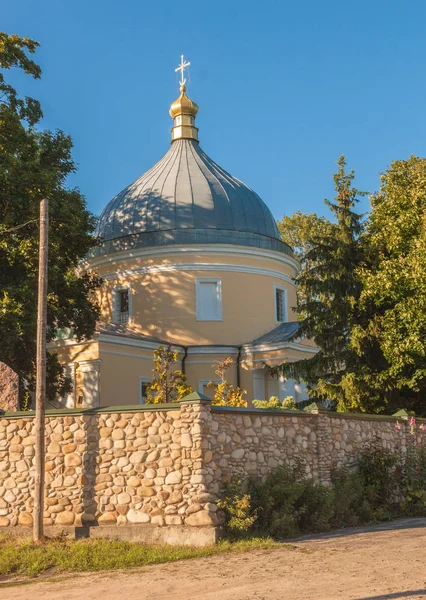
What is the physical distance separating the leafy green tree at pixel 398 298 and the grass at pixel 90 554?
931 centimetres

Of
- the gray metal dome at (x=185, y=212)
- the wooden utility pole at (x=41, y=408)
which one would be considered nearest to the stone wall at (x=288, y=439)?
the wooden utility pole at (x=41, y=408)

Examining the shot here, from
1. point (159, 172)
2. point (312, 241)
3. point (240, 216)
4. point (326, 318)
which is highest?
point (159, 172)

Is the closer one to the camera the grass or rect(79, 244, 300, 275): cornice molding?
the grass

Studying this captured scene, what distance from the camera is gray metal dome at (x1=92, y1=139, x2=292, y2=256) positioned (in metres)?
30.6

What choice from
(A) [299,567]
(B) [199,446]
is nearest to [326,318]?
(B) [199,446]

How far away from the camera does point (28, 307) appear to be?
1944 cm

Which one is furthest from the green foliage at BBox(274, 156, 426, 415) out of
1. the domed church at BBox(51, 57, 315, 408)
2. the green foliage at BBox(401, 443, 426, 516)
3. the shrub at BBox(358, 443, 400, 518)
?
the domed church at BBox(51, 57, 315, 408)

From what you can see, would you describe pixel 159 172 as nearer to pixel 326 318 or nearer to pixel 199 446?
pixel 326 318

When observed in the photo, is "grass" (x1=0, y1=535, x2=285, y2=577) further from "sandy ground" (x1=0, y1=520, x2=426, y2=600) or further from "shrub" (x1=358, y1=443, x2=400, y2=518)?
"shrub" (x1=358, y1=443, x2=400, y2=518)

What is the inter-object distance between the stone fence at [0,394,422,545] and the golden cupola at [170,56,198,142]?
23651 millimetres

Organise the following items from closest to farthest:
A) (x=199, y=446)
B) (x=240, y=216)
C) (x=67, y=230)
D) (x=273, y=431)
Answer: (x=199, y=446) < (x=273, y=431) < (x=67, y=230) < (x=240, y=216)

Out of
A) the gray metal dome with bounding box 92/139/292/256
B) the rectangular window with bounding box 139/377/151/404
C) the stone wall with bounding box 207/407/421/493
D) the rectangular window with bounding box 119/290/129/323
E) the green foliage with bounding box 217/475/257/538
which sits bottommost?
the green foliage with bounding box 217/475/257/538

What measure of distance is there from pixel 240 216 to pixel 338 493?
60.8ft

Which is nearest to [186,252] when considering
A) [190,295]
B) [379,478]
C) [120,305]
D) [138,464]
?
[190,295]
